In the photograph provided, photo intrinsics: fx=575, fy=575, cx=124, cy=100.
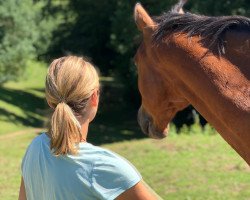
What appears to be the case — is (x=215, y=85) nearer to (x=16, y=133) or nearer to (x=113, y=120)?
(x=16, y=133)

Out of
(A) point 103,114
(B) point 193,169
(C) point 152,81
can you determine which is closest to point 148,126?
(C) point 152,81

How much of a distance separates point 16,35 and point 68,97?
2114 cm

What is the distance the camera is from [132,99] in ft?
88.5

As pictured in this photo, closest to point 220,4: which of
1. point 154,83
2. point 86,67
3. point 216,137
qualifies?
point 216,137

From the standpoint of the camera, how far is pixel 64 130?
226cm

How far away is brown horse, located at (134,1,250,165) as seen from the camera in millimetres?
2799

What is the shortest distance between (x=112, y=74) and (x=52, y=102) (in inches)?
1009

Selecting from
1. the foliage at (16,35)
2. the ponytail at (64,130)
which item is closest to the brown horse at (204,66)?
the ponytail at (64,130)

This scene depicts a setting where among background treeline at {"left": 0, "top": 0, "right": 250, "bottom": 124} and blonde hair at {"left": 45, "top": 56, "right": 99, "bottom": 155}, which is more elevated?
blonde hair at {"left": 45, "top": 56, "right": 99, "bottom": 155}

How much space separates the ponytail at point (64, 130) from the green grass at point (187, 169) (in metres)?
5.10

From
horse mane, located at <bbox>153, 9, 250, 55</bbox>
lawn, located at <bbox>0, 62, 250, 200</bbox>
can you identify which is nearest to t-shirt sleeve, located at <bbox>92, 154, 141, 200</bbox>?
lawn, located at <bbox>0, 62, 250, 200</bbox>

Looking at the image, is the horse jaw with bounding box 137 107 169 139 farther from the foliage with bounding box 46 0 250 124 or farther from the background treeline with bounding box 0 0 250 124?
the foliage with bounding box 46 0 250 124

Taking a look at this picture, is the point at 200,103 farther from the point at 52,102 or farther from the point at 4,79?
the point at 4,79

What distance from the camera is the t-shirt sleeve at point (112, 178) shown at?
218cm
